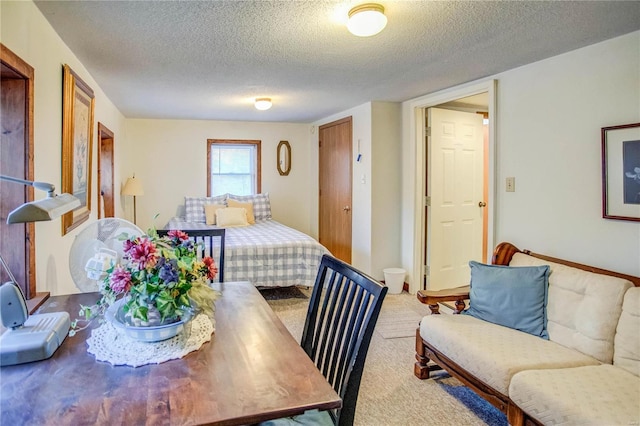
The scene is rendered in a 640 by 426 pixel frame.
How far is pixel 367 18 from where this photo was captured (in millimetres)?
2014

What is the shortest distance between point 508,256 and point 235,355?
7.55 ft

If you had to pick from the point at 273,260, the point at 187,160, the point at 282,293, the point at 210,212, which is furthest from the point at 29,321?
the point at 187,160

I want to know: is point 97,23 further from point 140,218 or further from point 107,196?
point 140,218

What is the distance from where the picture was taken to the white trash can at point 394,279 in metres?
4.49

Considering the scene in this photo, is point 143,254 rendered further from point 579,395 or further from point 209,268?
point 579,395

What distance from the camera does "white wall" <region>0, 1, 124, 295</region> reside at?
5.93 ft

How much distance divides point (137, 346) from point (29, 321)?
43cm

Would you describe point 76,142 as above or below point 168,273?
above

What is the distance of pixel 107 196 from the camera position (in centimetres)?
448

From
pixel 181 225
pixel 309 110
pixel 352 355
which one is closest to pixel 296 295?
pixel 181 225

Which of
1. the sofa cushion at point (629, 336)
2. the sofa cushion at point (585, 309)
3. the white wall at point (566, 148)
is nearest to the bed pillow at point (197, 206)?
the white wall at point (566, 148)

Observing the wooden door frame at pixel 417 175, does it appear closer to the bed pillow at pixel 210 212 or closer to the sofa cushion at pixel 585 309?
the sofa cushion at pixel 585 309

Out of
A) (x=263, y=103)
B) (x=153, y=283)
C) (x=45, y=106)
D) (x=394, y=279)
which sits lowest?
(x=394, y=279)

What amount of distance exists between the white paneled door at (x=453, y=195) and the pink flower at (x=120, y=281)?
363 centimetres
